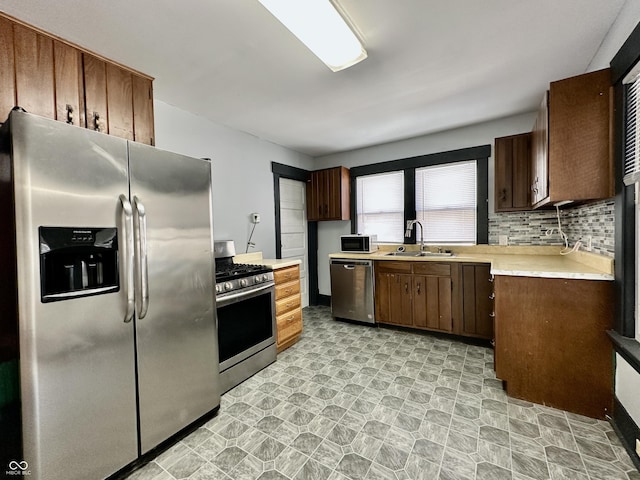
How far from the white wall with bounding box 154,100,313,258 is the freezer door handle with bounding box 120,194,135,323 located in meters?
1.42

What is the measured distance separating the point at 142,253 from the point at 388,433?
1.82 metres

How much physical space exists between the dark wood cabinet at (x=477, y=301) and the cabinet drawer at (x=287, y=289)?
6.13 feet

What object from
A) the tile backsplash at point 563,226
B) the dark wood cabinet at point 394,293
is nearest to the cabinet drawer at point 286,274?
the dark wood cabinet at point 394,293

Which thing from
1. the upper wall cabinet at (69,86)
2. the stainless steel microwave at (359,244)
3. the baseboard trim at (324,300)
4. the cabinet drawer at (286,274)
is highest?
the upper wall cabinet at (69,86)

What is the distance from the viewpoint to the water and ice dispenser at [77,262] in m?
1.18

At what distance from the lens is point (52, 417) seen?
1184 mm

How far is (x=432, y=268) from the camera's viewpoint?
10.2 feet

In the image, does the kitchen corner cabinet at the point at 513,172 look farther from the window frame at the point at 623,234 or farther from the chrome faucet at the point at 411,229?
the window frame at the point at 623,234

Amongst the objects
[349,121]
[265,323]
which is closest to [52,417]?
[265,323]

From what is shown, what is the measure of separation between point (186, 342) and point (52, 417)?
637 mm

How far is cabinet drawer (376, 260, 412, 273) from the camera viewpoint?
10.7 ft

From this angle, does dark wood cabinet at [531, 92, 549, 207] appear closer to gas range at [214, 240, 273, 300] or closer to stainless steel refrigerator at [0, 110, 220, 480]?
gas range at [214, 240, 273, 300]

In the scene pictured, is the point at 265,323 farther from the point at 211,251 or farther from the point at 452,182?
the point at 452,182

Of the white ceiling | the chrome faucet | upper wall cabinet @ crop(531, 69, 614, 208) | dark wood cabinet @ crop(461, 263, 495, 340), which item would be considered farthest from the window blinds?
the chrome faucet
